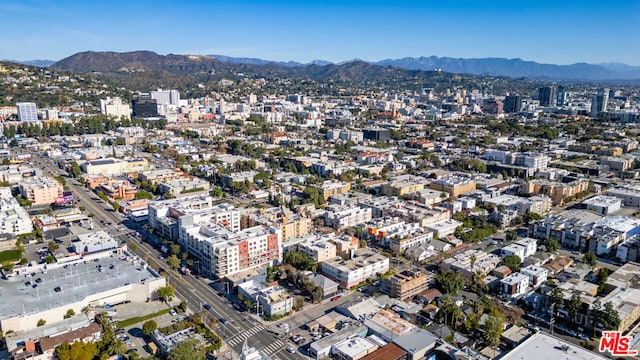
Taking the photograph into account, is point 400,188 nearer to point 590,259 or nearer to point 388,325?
point 590,259

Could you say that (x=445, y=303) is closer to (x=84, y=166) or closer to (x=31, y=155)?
(x=84, y=166)

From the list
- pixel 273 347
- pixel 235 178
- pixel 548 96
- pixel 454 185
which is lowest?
pixel 273 347

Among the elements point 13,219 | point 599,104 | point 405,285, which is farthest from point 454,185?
point 599,104

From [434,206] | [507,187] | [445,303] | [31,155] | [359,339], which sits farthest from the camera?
[31,155]

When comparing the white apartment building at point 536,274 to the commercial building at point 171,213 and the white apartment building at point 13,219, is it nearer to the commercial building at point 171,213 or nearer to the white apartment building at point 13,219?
the commercial building at point 171,213

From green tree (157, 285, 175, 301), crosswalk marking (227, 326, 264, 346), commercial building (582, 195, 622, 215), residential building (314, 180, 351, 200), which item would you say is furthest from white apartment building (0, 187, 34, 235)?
commercial building (582, 195, 622, 215)

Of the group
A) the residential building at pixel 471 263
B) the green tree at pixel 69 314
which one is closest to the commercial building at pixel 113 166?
the green tree at pixel 69 314

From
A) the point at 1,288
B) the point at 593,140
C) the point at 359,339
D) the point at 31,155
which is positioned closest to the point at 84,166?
the point at 31,155

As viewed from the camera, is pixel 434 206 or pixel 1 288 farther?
pixel 434 206
